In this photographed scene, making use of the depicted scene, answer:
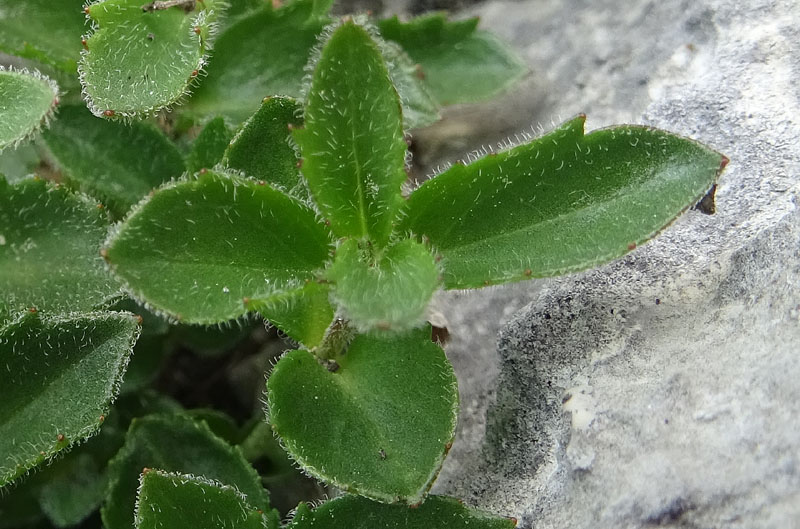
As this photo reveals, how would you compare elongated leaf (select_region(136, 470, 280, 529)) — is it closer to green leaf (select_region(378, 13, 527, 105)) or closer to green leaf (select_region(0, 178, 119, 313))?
green leaf (select_region(0, 178, 119, 313))

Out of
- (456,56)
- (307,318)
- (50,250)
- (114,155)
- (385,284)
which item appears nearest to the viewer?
(385,284)

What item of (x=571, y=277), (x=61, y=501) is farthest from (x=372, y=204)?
(x=61, y=501)

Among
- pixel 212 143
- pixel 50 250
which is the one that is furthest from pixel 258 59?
pixel 50 250

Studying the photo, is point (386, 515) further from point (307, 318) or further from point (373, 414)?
point (307, 318)

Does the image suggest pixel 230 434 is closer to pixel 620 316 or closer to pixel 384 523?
pixel 384 523

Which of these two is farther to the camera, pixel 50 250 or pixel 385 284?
pixel 50 250

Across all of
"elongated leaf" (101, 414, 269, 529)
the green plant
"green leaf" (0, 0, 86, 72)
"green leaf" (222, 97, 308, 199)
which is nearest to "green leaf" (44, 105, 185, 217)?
the green plant
